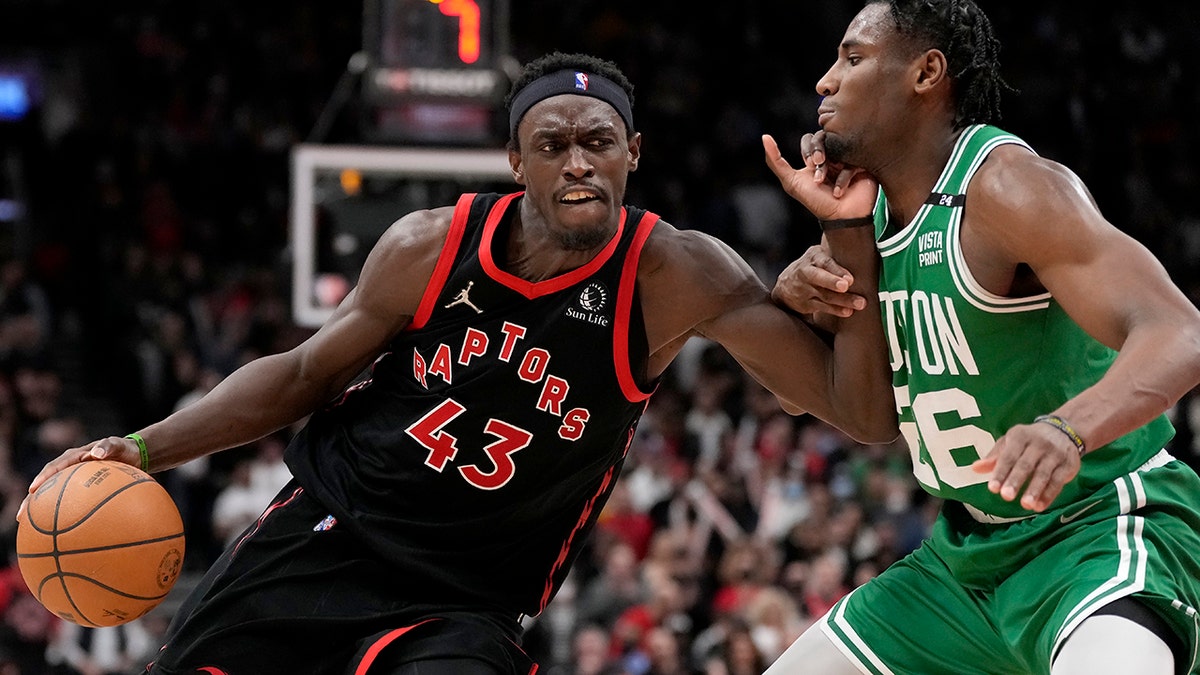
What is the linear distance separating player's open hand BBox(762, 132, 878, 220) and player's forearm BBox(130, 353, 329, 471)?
1.51 m

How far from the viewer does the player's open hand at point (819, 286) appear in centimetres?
394

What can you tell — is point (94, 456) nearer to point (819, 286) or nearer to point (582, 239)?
point (582, 239)

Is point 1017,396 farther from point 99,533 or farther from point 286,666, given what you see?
point 99,533

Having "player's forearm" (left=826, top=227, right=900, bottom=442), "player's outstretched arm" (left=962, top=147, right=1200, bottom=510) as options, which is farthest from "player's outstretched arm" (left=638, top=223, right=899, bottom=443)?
"player's outstretched arm" (left=962, top=147, right=1200, bottom=510)

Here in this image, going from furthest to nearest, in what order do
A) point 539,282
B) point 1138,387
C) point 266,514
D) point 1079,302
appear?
1. point 266,514
2. point 539,282
3. point 1079,302
4. point 1138,387

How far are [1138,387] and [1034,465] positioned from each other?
341 millimetres

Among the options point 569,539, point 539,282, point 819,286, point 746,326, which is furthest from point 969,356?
point 569,539

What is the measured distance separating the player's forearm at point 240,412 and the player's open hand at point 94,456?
66 mm

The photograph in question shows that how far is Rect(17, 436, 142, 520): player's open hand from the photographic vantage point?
14.0 ft

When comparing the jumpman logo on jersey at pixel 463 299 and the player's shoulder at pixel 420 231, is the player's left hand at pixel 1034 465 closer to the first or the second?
the jumpman logo on jersey at pixel 463 299

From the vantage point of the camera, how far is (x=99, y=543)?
4.06 m

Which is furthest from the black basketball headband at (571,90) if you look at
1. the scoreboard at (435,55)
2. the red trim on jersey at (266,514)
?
the scoreboard at (435,55)

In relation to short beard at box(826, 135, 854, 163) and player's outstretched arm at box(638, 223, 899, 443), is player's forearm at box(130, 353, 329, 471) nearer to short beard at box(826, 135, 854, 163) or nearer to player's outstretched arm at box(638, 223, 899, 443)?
player's outstretched arm at box(638, 223, 899, 443)

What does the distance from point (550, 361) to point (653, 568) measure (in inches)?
248
